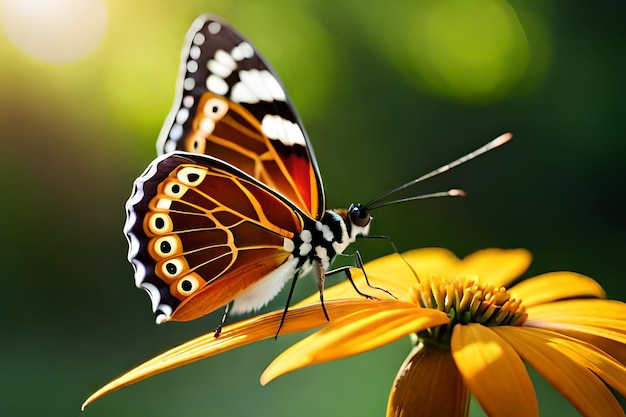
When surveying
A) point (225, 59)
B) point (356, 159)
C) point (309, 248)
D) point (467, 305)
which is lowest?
point (467, 305)

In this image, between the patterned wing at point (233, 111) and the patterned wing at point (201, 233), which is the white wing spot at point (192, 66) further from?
the patterned wing at point (201, 233)

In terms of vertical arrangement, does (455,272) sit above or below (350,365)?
above

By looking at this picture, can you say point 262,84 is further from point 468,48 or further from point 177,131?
point 468,48

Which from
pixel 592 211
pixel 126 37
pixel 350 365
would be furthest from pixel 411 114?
pixel 126 37

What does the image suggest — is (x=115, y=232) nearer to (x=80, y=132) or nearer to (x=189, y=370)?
(x=80, y=132)

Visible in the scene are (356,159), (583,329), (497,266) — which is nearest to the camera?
(583,329)

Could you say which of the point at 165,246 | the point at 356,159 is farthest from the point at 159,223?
the point at 356,159

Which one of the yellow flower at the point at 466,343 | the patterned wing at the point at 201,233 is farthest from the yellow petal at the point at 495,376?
the patterned wing at the point at 201,233
